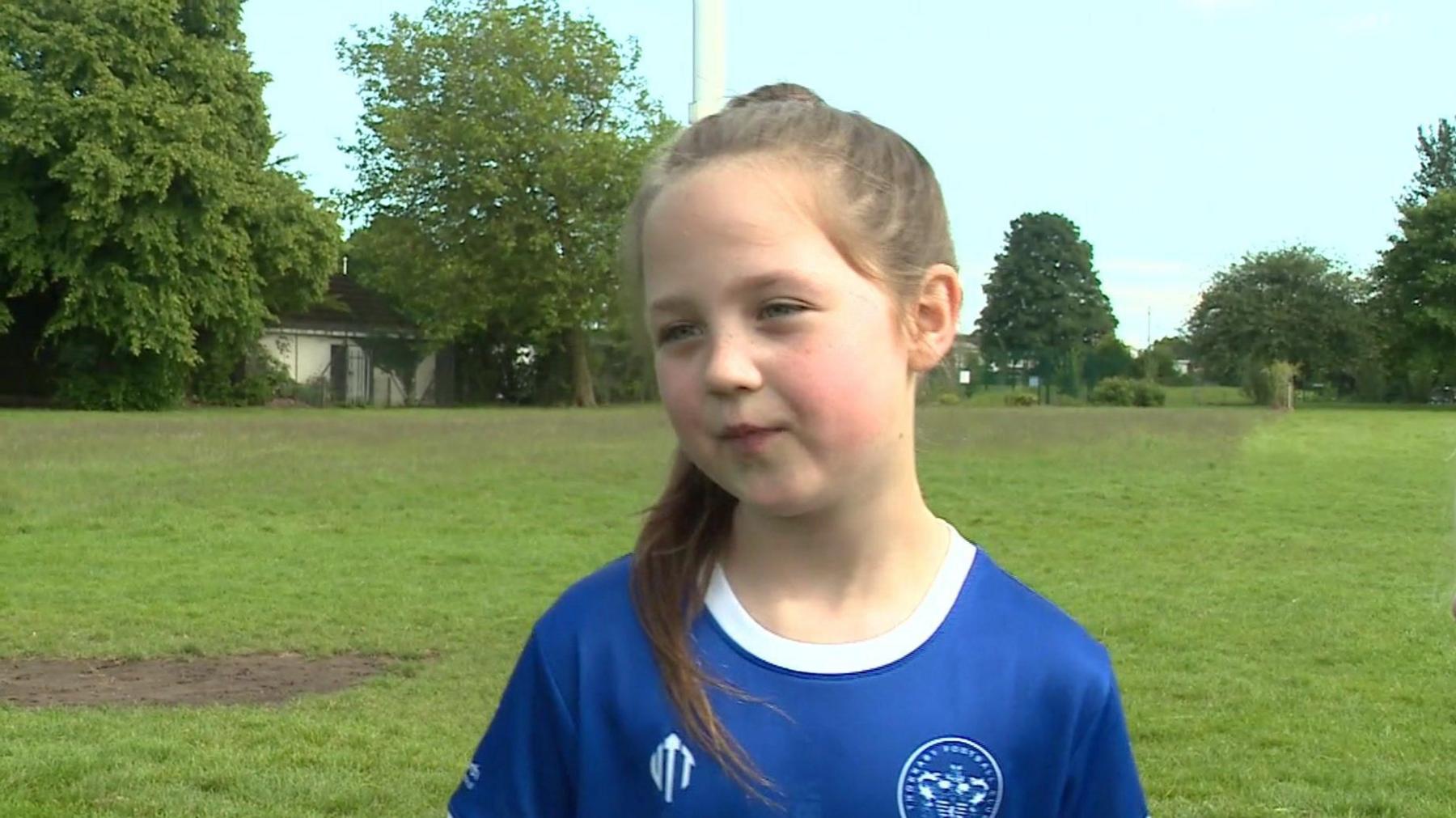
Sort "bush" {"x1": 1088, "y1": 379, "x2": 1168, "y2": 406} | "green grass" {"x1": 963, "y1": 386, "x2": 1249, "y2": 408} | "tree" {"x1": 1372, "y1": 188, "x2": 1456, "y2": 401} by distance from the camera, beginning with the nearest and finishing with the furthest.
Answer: "green grass" {"x1": 963, "y1": 386, "x2": 1249, "y2": 408} < "bush" {"x1": 1088, "y1": 379, "x2": 1168, "y2": 406} < "tree" {"x1": 1372, "y1": 188, "x2": 1456, "y2": 401}

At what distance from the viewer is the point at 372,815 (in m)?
5.39

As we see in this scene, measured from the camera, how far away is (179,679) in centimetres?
795


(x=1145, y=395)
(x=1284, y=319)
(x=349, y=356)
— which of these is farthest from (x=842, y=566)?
(x=1284, y=319)

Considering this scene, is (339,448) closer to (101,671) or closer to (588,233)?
(101,671)

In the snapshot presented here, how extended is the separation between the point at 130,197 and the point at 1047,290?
238ft

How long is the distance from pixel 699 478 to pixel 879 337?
30cm

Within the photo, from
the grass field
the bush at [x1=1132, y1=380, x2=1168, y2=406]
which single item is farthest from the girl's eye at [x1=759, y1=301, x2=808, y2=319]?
the bush at [x1=1132, y1=380, x2=1168, y2=406]

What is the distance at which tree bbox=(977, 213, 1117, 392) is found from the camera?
10062 centimetres

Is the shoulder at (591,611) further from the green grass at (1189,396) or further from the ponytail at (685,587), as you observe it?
the green grass at (1189,396)

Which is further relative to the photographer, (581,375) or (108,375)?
(581,375)

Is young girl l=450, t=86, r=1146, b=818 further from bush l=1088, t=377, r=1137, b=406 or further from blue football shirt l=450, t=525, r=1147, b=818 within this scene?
bush l=1088, t=377, r=1137, b=406

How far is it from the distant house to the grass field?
80.4 feet

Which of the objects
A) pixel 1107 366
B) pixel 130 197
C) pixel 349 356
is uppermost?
pixel 130 197

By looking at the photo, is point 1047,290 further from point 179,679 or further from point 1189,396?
point 179,679
